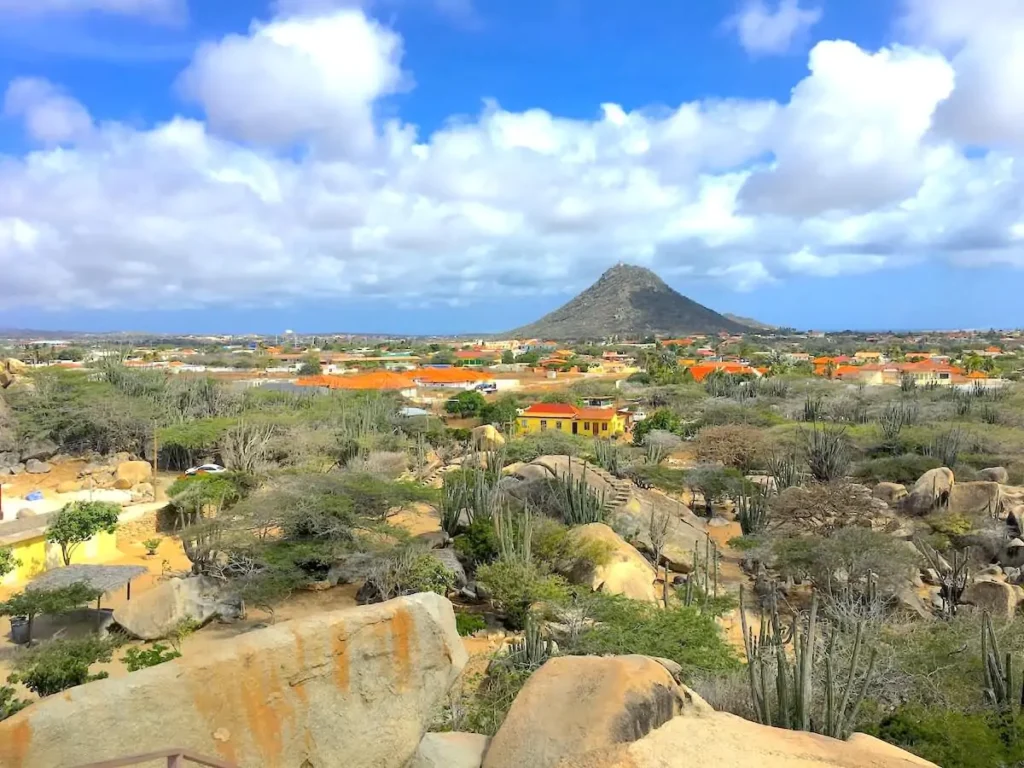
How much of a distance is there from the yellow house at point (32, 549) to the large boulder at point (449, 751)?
44.8 ft

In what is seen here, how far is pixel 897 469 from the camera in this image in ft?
86.0

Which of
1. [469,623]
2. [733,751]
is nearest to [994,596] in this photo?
[469,623]

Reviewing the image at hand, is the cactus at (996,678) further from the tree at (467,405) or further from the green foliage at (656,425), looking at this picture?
the tree at (467,405)

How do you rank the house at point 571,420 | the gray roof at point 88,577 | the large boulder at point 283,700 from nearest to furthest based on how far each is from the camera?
the large boulder at point 283,700, the gray roof at point 88,577, the house at point 571,420

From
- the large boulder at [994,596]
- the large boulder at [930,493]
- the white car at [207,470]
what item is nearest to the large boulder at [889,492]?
the large boulder at [930,493]

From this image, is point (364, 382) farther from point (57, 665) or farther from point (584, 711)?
point (584, 711)

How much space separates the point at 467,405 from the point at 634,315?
138 meters

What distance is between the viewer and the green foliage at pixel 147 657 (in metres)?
10.9

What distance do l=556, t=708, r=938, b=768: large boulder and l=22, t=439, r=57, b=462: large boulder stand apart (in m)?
32.2

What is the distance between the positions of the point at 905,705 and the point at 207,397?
118 ft

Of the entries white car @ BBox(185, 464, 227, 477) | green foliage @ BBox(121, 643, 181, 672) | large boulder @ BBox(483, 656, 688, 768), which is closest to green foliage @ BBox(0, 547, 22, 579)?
green foliage @ BBox(121, 643, 181, 672)

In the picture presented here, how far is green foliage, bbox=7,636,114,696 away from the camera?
9656mm

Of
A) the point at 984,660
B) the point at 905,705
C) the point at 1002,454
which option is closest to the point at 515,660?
the point at 905,705

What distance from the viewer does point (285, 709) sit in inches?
202
